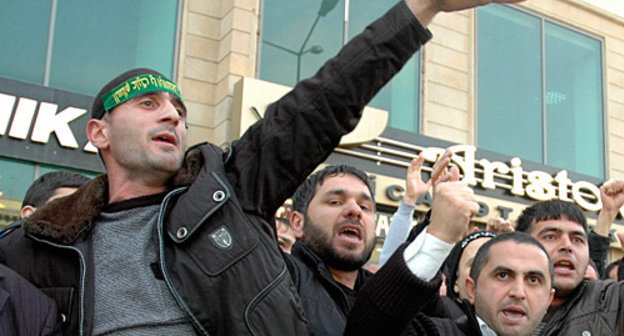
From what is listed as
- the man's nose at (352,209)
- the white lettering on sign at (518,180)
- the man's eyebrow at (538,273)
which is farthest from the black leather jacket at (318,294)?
the white lettering on sign at (518,180)

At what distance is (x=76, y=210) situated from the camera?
2094 mm

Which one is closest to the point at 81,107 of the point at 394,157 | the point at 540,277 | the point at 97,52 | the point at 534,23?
the point at 97,52

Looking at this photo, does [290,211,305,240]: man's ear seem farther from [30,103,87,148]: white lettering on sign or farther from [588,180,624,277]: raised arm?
[30,103,87,148]: white lettering on sign

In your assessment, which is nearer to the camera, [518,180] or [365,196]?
[365,196]

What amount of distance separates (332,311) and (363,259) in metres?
0.41

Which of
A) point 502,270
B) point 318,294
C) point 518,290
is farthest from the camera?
point 502,270

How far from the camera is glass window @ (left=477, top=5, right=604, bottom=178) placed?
1170 cm

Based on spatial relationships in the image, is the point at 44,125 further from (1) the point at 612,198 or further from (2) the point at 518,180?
(2) the point at 518,180

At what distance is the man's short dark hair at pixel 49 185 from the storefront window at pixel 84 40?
180 inches

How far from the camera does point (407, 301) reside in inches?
78.2

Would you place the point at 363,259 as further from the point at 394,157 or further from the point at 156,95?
the point at 394,157

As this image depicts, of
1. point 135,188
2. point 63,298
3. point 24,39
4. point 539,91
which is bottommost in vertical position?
point 63,298

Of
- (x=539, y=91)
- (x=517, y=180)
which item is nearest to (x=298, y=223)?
(x=517, y=180)

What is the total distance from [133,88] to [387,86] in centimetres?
842
